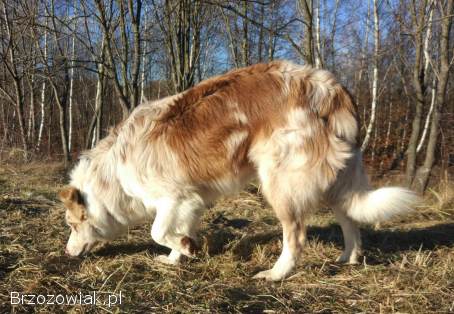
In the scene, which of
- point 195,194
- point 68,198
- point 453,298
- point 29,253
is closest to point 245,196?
point 195,194

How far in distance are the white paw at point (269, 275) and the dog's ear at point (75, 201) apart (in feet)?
5.77

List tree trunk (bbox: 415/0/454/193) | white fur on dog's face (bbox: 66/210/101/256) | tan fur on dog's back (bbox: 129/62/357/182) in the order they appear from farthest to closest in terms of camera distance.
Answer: tree trunk (bbox: 415/0/454/193), white fur on dog's face (bbox: 66/210/101/256), tan fur on dog's back (bbox: 129/62/357/182)

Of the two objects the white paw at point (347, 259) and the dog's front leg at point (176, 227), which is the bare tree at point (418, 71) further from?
the dog's front leg at point (176, 227)

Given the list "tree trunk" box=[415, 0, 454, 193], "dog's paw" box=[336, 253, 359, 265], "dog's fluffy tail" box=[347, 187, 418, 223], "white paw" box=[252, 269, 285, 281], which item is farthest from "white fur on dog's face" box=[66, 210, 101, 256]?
"tree trunk" box=[415, 0, 454, 193]

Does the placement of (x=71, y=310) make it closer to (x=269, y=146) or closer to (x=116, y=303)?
(x=116, y=303)

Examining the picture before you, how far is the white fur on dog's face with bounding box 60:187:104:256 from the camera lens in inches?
141

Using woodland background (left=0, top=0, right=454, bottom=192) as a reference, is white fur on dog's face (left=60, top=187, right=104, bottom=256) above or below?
below

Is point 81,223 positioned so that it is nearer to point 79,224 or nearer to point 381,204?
point 79,224

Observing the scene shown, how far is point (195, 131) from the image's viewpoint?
3230mm

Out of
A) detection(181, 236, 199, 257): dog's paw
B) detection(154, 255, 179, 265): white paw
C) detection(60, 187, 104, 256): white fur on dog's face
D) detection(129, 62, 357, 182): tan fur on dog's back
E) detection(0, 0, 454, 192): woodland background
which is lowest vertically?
detection(154, 255, 179, 265): white paw

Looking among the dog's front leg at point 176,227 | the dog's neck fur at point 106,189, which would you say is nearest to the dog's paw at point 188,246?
the dog's front leg at point 176,227

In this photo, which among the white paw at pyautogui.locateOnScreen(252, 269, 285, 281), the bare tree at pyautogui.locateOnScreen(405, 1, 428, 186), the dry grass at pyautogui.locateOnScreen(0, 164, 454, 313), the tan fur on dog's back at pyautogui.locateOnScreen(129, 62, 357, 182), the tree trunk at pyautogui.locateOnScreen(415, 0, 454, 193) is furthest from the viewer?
the bare tree at pyautogui.locateOnScreen(405, 1, 428, 186)

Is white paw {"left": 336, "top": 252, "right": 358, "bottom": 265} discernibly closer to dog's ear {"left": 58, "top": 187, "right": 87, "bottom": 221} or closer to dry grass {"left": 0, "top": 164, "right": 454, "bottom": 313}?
dry grass {"left": 0, "top": 164, "right": 454, "bottom": 313}

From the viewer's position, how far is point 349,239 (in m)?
3.38
